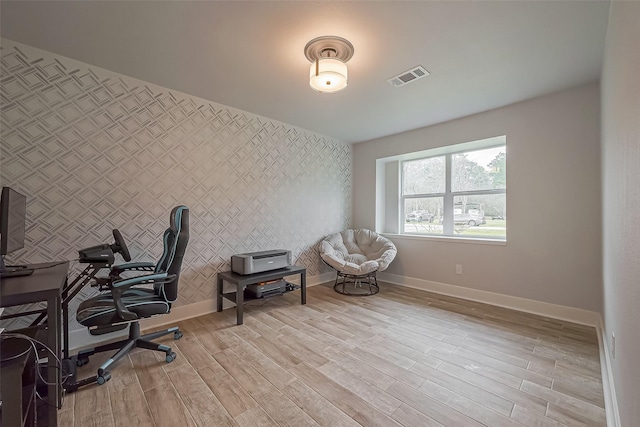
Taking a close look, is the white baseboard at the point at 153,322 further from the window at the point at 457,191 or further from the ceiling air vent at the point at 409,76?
the window at the point at 457,191

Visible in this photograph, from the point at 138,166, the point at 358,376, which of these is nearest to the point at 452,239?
the point at 358,376

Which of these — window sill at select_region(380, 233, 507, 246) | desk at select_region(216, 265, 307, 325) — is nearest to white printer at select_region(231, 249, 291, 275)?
desk at select_region(216, 265, 307, 325)

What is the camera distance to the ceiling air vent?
228cm

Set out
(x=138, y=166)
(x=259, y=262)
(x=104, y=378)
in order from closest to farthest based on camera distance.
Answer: (x=104, y=378) < (x=138, y=166) < (x=259, y=262)

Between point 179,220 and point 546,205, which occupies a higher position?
point 546,205

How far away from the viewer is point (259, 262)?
117 inches

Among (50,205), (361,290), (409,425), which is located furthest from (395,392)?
(50,205)

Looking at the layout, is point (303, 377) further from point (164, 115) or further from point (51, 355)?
point (164, 115)

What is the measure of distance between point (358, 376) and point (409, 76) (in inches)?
98.9

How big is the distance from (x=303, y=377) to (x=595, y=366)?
6.91ft

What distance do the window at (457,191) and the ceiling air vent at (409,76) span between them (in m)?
1.50

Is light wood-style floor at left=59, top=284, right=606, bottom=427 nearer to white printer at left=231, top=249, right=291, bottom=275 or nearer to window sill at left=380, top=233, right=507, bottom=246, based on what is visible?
white printer at left=231, top=249, right=291, bottom=275

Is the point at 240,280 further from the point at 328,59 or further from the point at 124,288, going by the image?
the point at 328,59

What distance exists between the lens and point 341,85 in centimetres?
203
